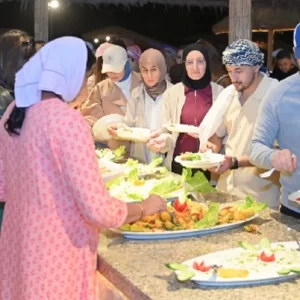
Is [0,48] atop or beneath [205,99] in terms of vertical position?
atop

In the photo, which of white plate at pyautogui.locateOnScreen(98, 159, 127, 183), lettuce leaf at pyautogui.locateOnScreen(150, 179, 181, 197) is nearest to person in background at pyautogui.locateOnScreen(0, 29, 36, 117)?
white plate at pyautogui.locateOnScreen(98, 159, 127, 183)

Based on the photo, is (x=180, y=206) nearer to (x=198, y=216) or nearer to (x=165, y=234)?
(x=198, y=216)

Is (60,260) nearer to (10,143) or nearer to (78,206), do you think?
(78,206)

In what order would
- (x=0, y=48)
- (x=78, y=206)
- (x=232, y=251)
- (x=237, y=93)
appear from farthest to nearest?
1. (x=237, y=93)
2. (x=0, y=48)
3. (x=232, y=251)
4. (x=78, y=206)

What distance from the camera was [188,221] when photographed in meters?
2.17

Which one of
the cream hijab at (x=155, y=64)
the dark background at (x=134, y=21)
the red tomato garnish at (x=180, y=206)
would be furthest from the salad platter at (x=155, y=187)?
the dark background at (x=134, y=21)

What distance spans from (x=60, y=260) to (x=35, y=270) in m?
0.07

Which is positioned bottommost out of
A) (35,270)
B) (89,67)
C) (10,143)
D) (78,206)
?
(35,270)

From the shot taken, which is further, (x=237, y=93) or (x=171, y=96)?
(x=171, y=96)

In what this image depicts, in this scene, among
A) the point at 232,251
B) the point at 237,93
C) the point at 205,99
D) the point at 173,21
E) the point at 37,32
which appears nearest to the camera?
the point at 232,251

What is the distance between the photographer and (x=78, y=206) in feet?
5.54

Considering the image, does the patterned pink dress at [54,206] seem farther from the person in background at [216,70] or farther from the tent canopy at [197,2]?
the tent canopy at [197,2]

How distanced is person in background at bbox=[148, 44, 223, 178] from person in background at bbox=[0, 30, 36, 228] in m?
1.08

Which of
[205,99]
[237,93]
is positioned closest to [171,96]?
[205,99]
